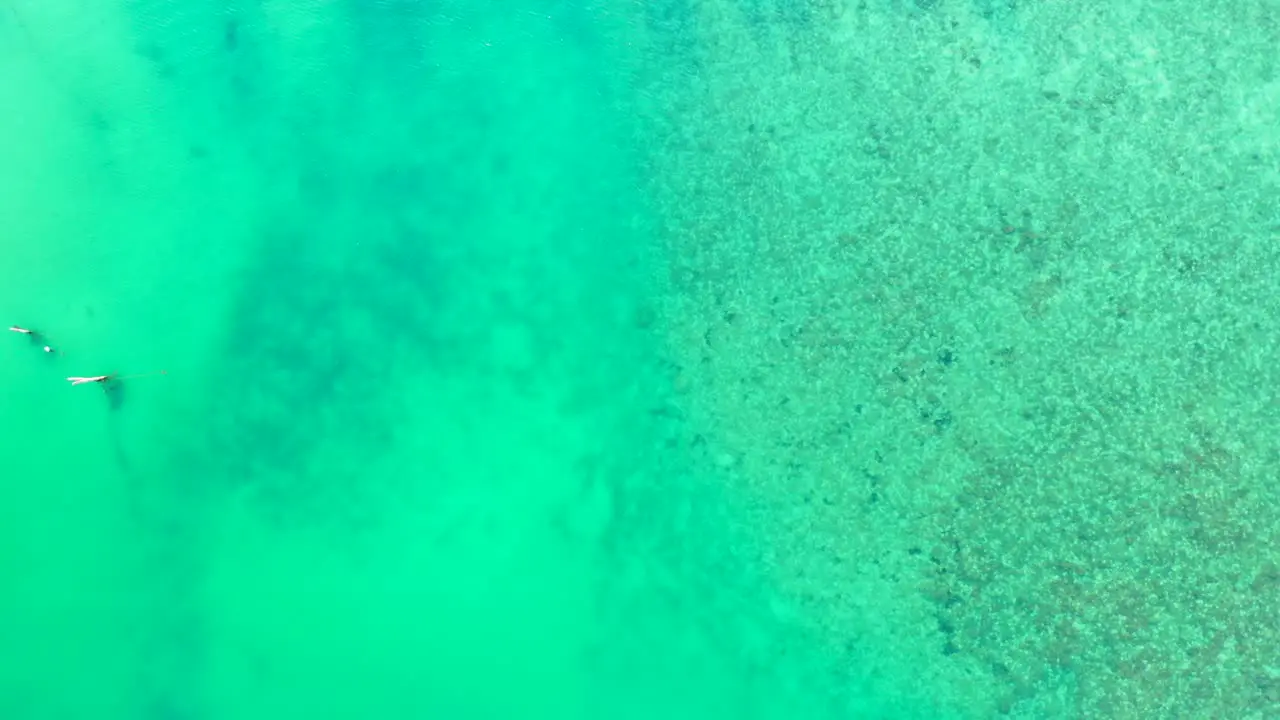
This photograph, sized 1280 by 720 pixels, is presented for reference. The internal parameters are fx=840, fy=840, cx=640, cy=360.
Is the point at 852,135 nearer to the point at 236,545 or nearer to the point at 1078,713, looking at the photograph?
the point at 1078,713

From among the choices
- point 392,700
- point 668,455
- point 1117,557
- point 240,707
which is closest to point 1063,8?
point 1117,557

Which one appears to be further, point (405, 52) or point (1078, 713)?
point (405, 52)

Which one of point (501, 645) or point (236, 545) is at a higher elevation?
point (236, 545)

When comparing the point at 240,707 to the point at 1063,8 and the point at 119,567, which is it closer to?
the point at 119,567

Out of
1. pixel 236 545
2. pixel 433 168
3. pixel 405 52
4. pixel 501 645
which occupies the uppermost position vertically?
pixel 405 52

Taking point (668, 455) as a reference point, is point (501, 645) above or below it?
below

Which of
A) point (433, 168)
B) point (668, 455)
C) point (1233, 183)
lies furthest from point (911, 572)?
point (433, 168)
